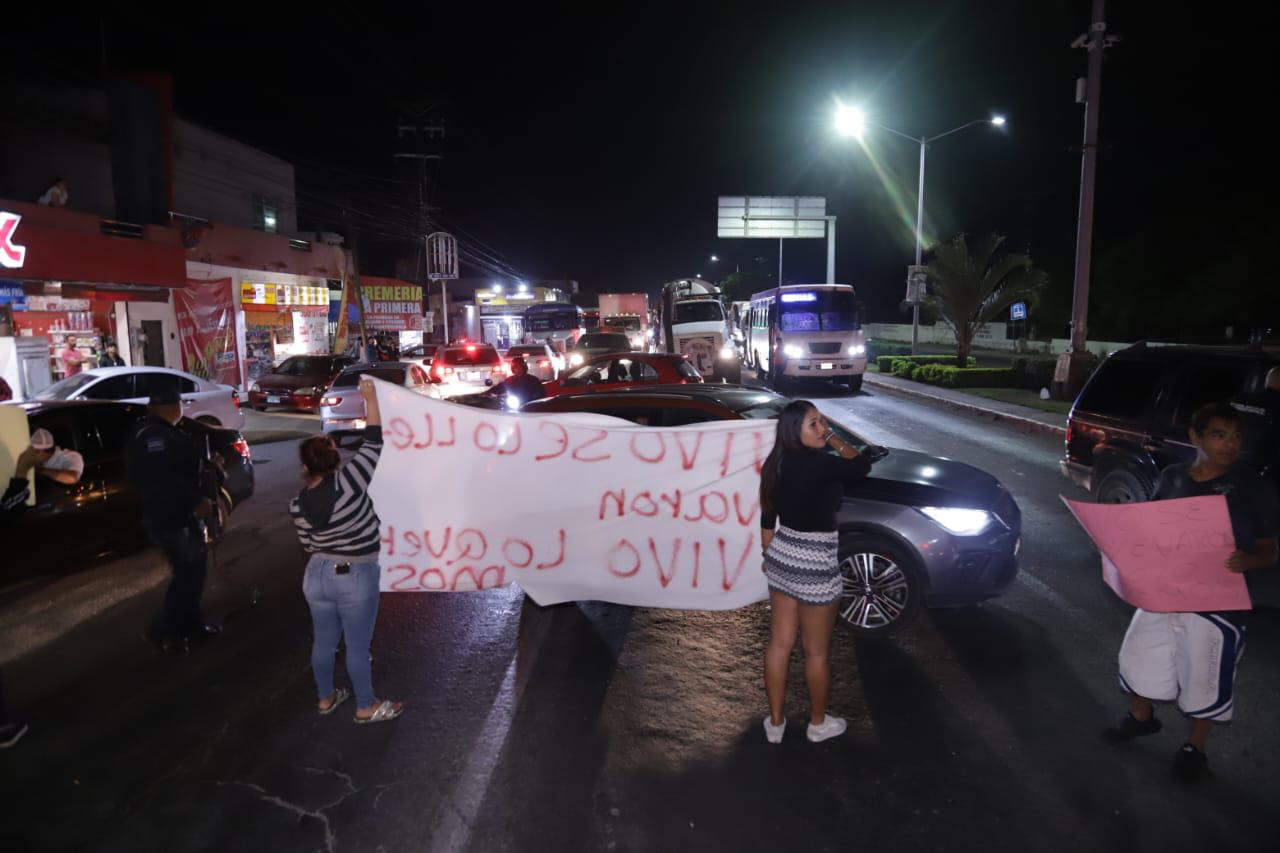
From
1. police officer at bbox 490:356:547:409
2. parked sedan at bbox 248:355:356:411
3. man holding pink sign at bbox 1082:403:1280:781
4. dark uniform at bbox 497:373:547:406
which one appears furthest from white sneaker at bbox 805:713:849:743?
parked sedan at bbox 248:355:356:411

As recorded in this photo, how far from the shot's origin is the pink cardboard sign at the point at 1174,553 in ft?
12.6

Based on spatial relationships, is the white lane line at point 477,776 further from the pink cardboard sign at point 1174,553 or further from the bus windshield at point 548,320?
the bus windshield at point 548,320

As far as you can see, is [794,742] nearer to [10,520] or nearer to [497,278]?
[10,520]

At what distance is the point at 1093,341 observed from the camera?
Result: 144 feet

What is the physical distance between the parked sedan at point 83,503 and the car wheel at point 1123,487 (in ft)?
25.4

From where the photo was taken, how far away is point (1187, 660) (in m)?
3.99

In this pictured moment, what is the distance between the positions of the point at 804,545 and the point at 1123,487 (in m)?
5.16

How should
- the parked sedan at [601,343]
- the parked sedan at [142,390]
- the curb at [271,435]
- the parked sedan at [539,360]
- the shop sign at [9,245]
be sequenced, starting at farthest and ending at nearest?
the parked sedan at [601,343] < the parked sedan at [539,360] < the curb at [271,435] < the shop sign at [9,245] < the parked sedan at [142,390]

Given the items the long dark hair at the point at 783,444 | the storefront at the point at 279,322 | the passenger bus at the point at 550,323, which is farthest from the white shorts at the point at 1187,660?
the passenger bus at the point at 550,323

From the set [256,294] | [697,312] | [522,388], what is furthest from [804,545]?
[697,312]

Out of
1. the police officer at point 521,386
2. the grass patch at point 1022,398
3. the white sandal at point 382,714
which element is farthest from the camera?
the grass patch at point 1022,398

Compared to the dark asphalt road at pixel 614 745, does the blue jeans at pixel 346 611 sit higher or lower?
higher

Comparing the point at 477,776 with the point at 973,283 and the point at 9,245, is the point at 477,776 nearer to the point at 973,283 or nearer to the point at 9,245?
the point at 9,245

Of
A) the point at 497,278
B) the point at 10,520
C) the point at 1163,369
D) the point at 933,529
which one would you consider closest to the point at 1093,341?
the point at 1163,369
